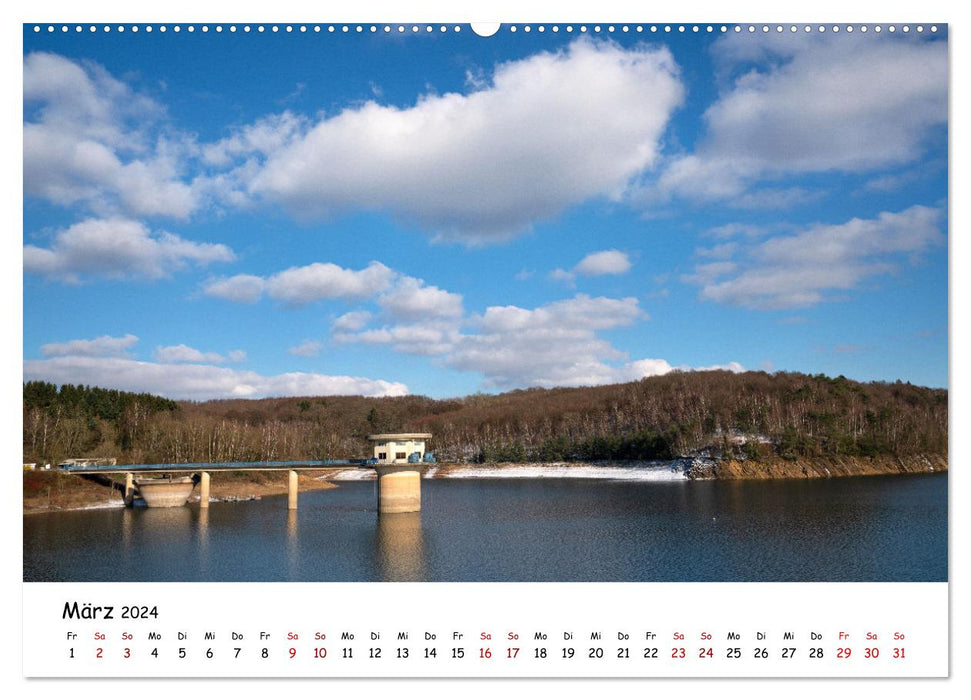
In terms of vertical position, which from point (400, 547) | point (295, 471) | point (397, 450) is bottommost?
point (400, 547)

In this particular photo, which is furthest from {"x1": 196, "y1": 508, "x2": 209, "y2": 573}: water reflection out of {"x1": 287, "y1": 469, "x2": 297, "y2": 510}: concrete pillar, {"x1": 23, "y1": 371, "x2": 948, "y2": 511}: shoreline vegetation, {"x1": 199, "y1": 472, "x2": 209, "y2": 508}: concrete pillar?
{"x1": 23, "y1": 371, "x2": 948, "y2": 511}: shoreline vegetation

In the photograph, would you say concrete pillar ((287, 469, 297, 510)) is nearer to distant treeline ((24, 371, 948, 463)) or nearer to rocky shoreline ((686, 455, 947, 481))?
distant treeline ((24, 371, 948, 463))

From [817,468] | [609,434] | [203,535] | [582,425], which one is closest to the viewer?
[203,535]

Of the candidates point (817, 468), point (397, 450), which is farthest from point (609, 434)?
point (397, 450)

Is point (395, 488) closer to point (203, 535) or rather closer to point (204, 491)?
point (203, 535)
